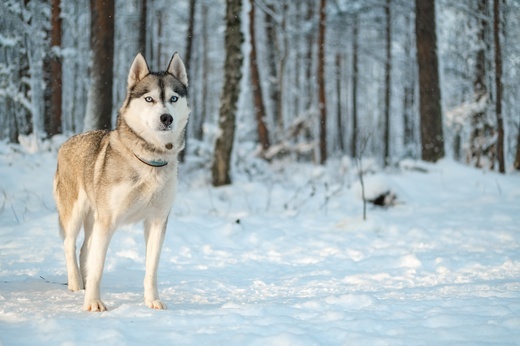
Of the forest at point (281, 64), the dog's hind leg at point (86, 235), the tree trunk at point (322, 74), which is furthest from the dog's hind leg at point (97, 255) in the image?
the tree trunk at point (322, 74)

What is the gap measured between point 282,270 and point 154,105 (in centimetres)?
228

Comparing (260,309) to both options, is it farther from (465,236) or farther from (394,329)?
(465,236)

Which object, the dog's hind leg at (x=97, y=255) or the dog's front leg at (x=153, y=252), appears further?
the dog's front leg at (x=153, y=252)

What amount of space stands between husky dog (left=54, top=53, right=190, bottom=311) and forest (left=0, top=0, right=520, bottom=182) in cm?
454

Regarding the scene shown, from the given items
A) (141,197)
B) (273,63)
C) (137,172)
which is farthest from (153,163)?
(273,63)

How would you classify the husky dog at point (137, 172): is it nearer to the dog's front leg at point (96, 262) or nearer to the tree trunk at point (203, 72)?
the dog's front leg at point (96, 262)

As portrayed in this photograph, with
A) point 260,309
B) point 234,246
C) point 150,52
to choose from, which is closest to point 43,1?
point 150,52

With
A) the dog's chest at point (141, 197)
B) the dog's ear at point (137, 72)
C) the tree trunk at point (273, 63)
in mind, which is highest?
the tree trunk at point (273, 63)

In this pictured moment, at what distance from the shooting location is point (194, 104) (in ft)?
85.8

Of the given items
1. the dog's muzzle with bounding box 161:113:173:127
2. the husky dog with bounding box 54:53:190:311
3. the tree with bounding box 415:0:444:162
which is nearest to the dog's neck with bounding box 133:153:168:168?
the husky dog with bounding box 54:53:190:311

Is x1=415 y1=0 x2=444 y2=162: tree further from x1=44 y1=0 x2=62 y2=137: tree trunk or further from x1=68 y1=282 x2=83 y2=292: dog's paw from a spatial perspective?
x1=68 y1=282 x2=83 y2=292: dog's paw

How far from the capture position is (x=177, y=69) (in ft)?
12.2

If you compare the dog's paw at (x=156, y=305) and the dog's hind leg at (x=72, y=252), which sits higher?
the dog's hind leg at (x=72, y=252)

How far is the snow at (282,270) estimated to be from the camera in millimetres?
2482
